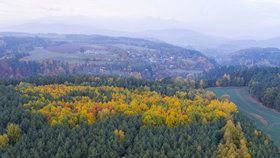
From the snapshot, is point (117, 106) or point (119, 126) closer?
point (119, 126)

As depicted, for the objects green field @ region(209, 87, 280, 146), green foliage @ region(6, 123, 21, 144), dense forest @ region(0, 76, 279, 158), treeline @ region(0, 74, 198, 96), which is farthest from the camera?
treeline @ region(0, 74, 198, 96)

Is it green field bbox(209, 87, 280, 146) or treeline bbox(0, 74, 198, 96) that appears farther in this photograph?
treeline bbox(0, 74, 198, 96)

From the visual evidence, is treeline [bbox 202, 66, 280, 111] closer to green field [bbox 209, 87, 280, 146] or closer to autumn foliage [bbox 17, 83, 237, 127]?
green field [bbox 209, 87, 280, 146]

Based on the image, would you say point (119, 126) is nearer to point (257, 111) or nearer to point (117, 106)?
point (117, 106)

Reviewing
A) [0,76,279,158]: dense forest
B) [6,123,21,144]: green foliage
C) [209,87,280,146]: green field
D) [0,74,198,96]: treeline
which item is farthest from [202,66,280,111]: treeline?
[6,123,21,144]: green foliage

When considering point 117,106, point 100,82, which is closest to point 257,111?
point 100,82

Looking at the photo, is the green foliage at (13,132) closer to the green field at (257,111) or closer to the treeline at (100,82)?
the treeline at (100,82)

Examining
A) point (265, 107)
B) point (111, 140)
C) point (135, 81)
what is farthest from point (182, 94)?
point (111, 140)
